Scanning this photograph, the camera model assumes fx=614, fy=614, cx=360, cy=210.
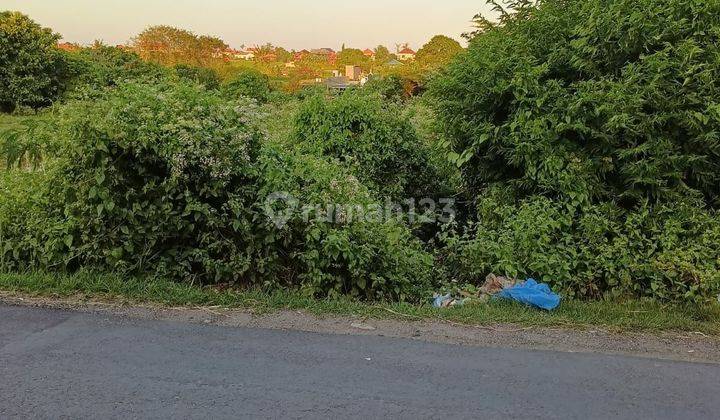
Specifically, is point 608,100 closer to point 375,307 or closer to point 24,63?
point 375,307

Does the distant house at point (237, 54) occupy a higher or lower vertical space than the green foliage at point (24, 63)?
higher

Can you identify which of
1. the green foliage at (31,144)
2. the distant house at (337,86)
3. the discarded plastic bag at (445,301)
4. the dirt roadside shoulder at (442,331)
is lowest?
the discarded plastic bag at (445,301)

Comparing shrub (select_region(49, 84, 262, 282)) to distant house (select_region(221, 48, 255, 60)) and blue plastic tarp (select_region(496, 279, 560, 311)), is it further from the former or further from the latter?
distant house (select_region(221, 48, 255, 60))

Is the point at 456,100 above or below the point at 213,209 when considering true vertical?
above

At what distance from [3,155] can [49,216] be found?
1.11 m

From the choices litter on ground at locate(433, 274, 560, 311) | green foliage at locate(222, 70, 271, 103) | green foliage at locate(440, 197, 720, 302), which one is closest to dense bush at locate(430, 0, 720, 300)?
green foliage at locate(440, 197, 720, 302)

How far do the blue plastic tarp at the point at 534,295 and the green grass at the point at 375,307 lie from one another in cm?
8

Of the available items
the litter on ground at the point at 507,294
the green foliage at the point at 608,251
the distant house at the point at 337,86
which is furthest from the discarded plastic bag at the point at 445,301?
the distant house at the point at 337,86

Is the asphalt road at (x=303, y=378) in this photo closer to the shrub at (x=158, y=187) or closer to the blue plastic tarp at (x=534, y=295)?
the blue plastic tarp at (x=534, y=295)

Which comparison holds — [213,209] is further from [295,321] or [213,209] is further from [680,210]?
[680,210]

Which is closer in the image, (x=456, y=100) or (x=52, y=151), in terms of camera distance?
(x=52, y=151)

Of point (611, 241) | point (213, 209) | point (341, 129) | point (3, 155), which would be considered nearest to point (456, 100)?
point (341, 129)

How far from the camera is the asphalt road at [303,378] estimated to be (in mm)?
3193

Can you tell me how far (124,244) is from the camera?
5270mm
